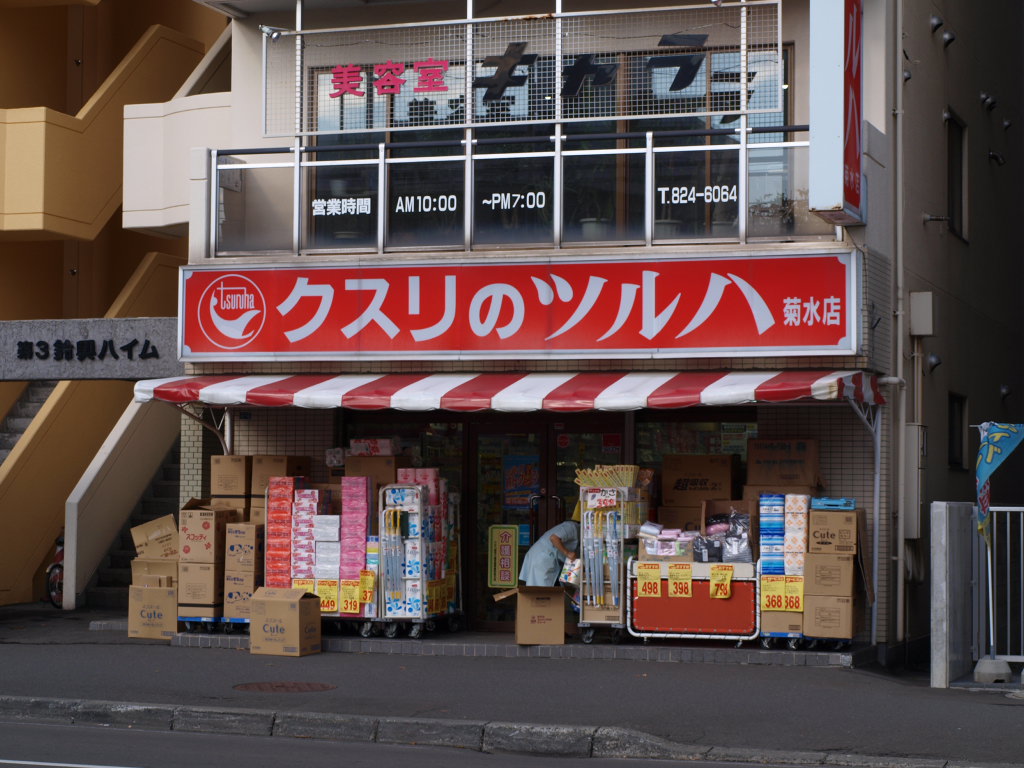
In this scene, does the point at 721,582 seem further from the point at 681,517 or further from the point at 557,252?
the point at 557,252

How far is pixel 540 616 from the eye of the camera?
1437 centimetres

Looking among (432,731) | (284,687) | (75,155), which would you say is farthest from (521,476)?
(75,155)

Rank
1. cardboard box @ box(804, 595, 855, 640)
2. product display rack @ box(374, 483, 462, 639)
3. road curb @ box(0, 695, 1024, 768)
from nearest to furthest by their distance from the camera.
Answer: road curb @ box(0, 695, 1024, 768) < cardboard box @ box(804, 595, 855, 640) < product display rack @ box(374, 483, 462, 639)

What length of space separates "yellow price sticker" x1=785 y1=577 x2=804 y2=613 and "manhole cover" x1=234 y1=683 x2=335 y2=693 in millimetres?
4443

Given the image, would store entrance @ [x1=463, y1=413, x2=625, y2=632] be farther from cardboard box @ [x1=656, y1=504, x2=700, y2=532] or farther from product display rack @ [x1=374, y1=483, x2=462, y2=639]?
product display rack @ [x1=374, y1=483, x2=462, y2=639]

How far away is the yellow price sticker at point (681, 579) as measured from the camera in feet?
46.0

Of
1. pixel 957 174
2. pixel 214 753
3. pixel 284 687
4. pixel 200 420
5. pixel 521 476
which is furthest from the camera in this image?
pixel 957 174

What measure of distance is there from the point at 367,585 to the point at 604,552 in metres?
2.51

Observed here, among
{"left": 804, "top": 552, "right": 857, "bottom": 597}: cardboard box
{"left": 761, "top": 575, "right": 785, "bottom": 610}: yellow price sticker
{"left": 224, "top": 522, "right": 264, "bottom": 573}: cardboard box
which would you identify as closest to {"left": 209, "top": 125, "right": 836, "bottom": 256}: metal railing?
{"left": 224, "top": 522, "right": 264, "bottom": 573}: cardboard box

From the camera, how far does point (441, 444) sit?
53.8 feet

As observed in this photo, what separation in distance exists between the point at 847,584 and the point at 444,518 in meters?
4.31

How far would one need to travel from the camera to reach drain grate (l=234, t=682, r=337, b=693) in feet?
39.7

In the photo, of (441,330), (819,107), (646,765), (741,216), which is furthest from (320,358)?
(646,765)

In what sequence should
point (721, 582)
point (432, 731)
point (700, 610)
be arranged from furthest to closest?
point (700, 610) < point (721, 582) < point (432, 731)
